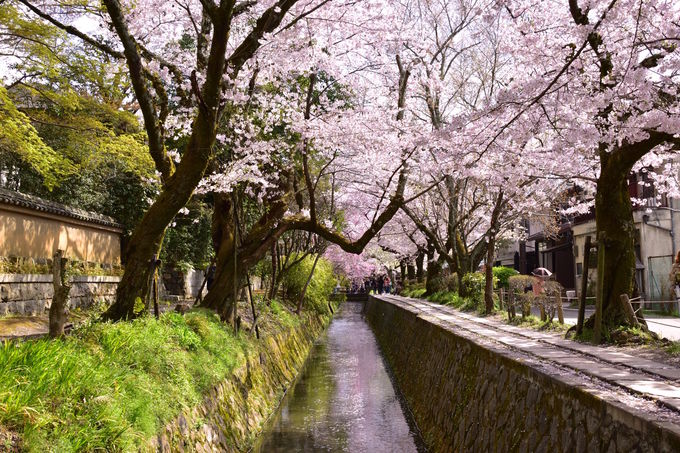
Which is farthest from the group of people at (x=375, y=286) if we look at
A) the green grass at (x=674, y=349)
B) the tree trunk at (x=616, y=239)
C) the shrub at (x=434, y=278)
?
the green grass at (x=674, y=349)

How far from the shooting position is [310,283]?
2936 cm

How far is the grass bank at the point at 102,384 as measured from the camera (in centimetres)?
498

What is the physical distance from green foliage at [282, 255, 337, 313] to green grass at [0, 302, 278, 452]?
17.7m

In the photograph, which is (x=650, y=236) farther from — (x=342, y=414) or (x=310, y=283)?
(x=342, y=414)

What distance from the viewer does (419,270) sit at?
154ft

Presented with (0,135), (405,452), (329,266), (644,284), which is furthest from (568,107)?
(329,266)

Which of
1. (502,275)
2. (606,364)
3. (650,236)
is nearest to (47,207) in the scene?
(606,364)

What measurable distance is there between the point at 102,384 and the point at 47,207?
560 inches

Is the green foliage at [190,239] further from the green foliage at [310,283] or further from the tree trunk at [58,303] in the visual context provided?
the tree trunk at [58,303]

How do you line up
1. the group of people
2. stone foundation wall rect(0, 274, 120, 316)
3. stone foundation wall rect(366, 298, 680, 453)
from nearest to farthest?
1. stone foundation wall rect(366, 298, 680, 453)
2. stone foundation wall rect(0, 274, 120, 316)
3. the group of people

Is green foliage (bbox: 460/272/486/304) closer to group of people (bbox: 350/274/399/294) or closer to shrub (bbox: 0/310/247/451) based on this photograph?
shrub (bbox: 0/310/247/451)

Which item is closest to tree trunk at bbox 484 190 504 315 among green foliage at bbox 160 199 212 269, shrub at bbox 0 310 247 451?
shrub at bbox 0 310 247 451

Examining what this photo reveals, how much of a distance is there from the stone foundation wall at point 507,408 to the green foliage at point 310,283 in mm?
13354

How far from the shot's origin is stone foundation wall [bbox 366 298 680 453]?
496 cm
